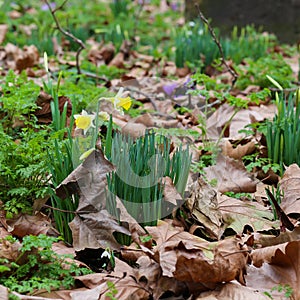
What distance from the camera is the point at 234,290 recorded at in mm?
1407

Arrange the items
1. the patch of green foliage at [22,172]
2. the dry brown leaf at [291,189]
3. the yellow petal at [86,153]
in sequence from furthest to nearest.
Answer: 1. the dry brown leaf at [291,189]
2. the patch of green foliage at [22,172]
3. the yellow petal at [86,153]

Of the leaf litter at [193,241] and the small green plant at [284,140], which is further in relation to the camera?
the small green plant at [284,140]

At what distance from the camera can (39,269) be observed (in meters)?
1.44

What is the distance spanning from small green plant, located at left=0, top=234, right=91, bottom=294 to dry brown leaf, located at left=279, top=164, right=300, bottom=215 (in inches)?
30.7

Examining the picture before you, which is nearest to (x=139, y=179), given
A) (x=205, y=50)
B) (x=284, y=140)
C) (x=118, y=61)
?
(x=284, y=140)

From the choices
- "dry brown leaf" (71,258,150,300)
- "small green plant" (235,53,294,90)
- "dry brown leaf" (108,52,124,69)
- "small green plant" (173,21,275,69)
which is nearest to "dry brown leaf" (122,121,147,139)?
"dry brown leaf" (71,258,150,300)

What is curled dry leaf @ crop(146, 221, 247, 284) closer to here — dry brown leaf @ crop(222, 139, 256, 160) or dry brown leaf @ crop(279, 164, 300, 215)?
dry brown leaf @ crop(279, 164, 300, 215)

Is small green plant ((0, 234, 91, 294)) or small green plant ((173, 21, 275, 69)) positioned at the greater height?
small green plant ((173, 21, 275, 69))

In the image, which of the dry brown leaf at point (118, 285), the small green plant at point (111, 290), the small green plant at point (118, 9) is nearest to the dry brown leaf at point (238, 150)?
the dry brown leaf at point (118, 285)

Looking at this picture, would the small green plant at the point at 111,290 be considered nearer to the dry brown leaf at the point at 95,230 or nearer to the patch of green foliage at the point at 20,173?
the dry brown leaf at the point at 95,230

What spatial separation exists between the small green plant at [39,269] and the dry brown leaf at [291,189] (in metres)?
0.78

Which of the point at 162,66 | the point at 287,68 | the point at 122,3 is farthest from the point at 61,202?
the point at 122,3

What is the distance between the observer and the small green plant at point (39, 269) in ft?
4.49

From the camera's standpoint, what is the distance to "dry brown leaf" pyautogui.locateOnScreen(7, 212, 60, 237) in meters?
1.68
